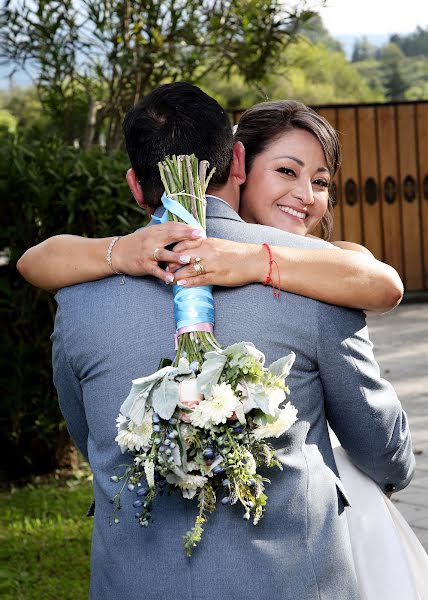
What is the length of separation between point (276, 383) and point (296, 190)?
959 millimetres

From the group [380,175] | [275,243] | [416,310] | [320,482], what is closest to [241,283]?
[275,243]

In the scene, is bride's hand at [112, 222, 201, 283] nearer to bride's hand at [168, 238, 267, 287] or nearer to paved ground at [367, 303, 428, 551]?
bride's hand at [168, 238, 267, 287]

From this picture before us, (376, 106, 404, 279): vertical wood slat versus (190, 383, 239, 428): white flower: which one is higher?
(190, 383, 239, 428): white flower

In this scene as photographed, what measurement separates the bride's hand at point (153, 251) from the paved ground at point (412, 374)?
9.49ft

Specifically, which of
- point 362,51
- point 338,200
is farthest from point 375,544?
point 362,51

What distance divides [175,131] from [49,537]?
350 centimetres

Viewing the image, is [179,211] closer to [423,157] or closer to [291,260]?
[291,260]

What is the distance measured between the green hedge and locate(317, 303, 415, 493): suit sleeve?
359cm

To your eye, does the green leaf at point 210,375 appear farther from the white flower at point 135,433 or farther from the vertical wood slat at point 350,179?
the vertical wood slat at point 350,179

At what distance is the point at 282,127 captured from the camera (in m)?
2.83

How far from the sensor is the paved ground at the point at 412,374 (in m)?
5.21

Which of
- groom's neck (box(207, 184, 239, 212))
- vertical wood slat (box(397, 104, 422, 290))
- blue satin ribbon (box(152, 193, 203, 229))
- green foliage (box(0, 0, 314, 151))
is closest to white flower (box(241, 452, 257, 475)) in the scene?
blue satin ribbon (box(152, 193, 203, 229))

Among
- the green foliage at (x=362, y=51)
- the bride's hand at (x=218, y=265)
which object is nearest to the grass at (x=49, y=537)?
the bride's hand at (x=218, y=265)

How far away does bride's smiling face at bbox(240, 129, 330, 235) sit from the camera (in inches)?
109
